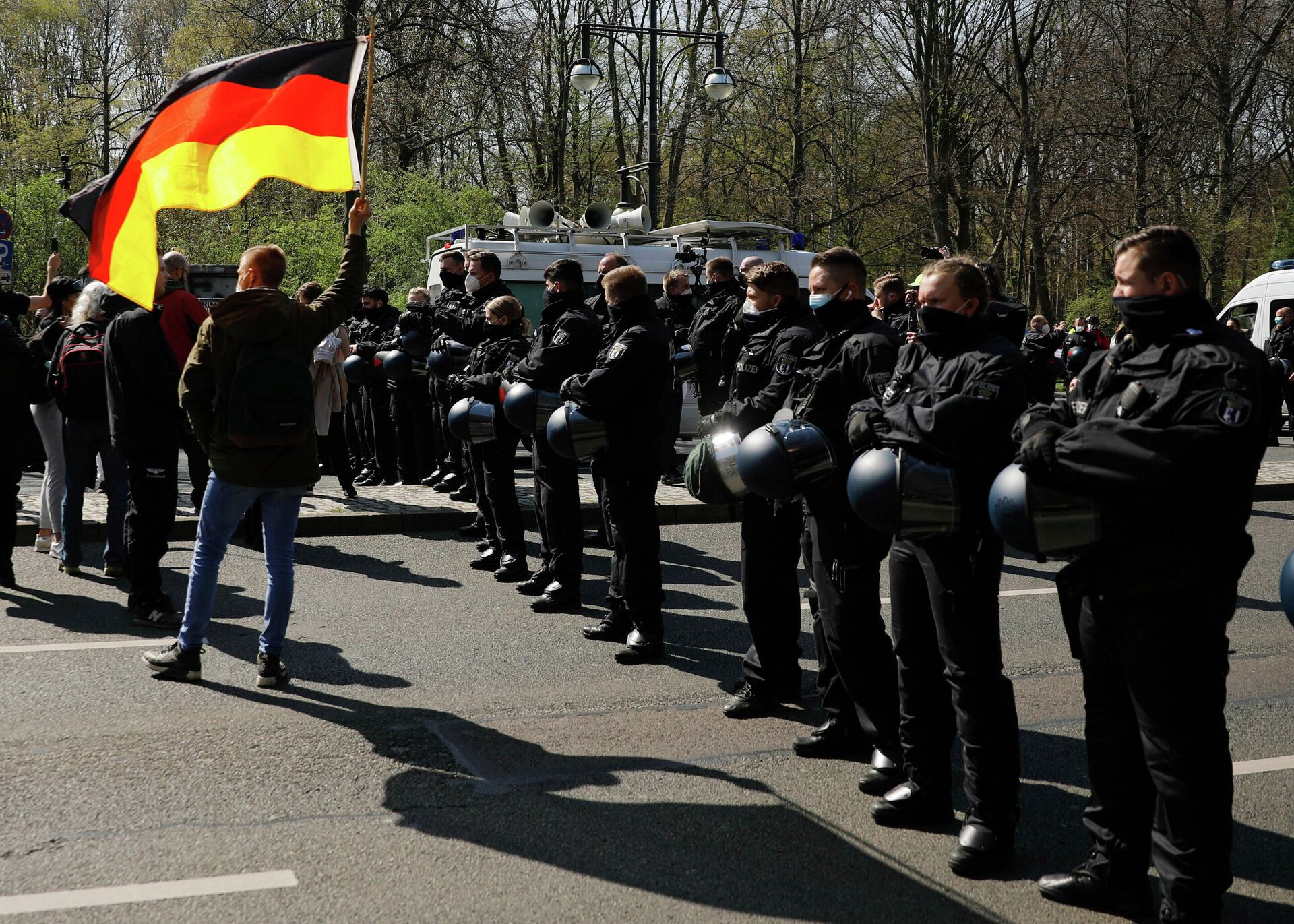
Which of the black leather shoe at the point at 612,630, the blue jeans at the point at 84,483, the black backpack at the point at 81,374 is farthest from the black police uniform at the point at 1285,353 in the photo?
the black backpack at the point at 81,374

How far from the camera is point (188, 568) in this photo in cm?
830

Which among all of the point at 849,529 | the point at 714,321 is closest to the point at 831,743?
the point at 849,529

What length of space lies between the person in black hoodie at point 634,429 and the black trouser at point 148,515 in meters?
2.14

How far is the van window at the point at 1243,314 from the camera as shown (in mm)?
18969

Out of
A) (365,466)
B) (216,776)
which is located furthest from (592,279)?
(216,776)

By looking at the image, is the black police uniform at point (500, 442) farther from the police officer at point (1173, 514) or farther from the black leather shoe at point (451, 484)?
the police officer at point (1173, 514)

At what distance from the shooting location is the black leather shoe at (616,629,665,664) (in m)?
6.26

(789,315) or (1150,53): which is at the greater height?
(1150,53)

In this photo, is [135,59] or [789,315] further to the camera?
[135,59]

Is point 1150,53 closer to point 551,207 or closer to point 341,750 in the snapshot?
point 551,207

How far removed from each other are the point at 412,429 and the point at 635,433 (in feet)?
19.8

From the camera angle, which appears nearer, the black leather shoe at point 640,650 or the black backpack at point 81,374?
the black leather shoe at point 640,650

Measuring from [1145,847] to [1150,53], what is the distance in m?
30.0

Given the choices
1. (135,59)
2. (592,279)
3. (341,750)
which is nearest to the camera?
(341,750)
